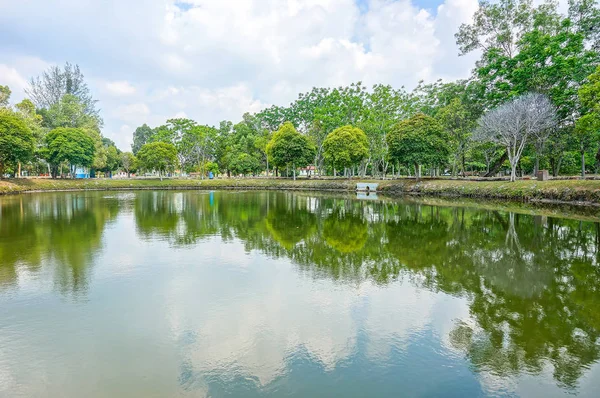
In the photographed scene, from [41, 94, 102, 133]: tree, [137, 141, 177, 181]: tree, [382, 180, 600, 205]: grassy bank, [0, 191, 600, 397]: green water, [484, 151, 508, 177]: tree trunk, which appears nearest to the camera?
[0, 191, 600, 397]: green water

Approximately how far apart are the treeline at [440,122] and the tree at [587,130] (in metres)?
0.11

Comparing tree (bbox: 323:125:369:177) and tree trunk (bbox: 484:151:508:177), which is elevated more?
tree (bbox: 323:125:369:177)

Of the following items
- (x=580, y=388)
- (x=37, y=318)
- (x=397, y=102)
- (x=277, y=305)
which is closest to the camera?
(x=580, y=388)

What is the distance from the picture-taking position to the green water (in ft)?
14.3

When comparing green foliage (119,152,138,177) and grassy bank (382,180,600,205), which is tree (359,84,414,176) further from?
green foliage (119,152,138,177)

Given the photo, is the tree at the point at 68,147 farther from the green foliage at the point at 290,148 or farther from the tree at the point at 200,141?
the green foliage at the point at 290,148

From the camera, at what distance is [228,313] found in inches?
250

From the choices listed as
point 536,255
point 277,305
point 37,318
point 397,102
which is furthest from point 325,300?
point 397,102

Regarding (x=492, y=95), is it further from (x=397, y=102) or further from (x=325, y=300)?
(x=325, y=300)

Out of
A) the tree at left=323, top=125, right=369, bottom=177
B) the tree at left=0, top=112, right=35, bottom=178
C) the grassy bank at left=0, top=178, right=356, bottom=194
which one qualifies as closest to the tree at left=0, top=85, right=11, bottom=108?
the tree at left=0, top=112, right=35, bottom=178

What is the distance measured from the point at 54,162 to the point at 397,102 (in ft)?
169

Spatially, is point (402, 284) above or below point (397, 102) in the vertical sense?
below

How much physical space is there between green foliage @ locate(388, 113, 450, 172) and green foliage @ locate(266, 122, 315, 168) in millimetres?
16418

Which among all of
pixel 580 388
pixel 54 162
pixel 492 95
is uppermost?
pixel 492 95
